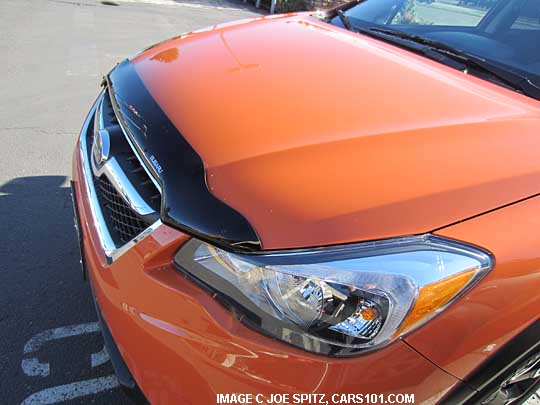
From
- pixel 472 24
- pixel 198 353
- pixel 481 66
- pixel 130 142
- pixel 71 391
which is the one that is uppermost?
pixel 472 24

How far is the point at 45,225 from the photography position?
8.84 feet

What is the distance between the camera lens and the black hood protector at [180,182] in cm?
107

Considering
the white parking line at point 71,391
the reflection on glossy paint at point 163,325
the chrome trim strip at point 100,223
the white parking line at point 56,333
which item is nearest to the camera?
the reflection on glossy paint at point 163,325

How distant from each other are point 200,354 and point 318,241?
1.40ft

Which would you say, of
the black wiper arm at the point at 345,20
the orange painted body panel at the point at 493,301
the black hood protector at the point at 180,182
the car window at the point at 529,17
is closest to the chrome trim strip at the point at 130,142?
the black hood protector at the point at 180,182

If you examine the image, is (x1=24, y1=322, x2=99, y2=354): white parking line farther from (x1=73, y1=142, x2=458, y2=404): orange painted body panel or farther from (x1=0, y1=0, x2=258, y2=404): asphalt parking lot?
(x1=73, y1=142, x2=458, y2=404): orange painted body panel

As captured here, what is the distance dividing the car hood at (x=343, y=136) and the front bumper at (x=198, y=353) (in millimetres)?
252

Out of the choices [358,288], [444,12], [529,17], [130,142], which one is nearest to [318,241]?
[358,288]

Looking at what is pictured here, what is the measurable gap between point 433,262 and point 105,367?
157 cm

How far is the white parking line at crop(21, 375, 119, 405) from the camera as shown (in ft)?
5.61

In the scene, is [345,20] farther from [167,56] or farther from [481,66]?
[167,56]

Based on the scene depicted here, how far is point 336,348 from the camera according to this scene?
100cm

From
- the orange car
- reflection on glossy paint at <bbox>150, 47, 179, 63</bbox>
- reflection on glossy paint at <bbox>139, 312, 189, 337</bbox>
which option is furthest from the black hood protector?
reflection on glossy paint at <bbox>150, 47, 179, 63</bbox>

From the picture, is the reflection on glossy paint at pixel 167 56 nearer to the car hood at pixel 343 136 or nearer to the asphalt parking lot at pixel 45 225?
the car hood at pixel 343 136
